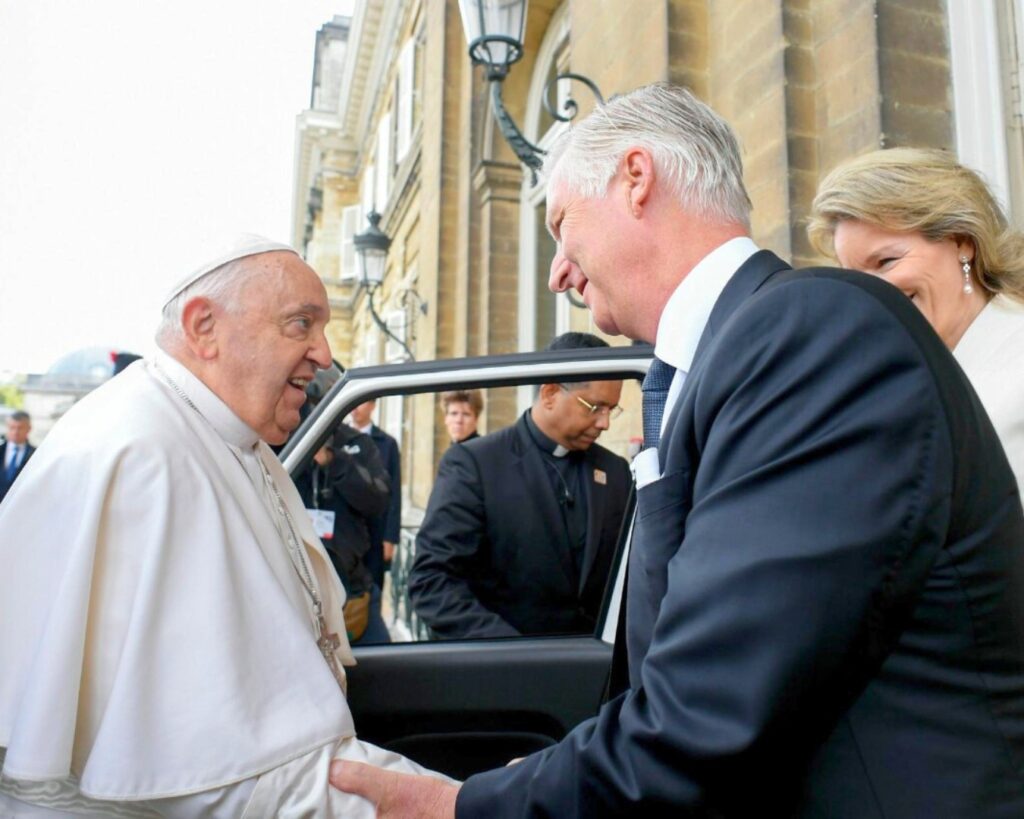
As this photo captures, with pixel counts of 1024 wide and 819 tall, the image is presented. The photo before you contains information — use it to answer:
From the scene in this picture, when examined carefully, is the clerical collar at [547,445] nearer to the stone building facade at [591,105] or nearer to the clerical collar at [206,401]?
the clerical collar at [206,401]

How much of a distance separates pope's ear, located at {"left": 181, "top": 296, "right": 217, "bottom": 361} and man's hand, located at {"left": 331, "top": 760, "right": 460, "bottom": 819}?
86 centimetres

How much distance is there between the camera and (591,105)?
5.67 metres

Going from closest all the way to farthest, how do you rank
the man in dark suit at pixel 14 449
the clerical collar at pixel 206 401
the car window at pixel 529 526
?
the clerical collar at pixel 206 401 < the car window at pixel 529 526 < the man in dark suit at pixel 14 449

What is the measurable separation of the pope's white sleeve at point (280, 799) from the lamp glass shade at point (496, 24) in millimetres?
4320

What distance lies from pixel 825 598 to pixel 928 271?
1387 millimetres

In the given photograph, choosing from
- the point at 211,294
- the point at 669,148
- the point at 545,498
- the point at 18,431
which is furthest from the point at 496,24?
the point at 18,431

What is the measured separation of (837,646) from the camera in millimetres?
891

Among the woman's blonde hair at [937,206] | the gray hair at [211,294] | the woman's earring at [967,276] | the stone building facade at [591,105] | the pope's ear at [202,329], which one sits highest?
the stone building facade at [591,105]

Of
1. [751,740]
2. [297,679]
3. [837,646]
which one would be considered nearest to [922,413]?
[837,646]

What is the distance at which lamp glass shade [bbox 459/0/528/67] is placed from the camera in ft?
15.6

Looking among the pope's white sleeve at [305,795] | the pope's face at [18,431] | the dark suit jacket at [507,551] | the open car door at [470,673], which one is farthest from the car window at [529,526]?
the pope's face at [18,431]

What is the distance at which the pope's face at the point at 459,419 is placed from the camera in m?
5.27

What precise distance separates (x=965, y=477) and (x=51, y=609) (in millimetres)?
1357

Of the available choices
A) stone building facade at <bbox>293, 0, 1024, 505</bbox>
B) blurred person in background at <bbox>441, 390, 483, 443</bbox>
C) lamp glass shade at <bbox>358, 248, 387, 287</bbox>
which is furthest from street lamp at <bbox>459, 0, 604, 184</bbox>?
lamp glass shade at <bbox>358, 248, 387, 287</bbox>
